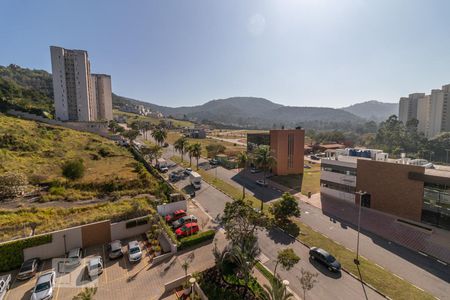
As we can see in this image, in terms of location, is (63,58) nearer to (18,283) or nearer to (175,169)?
(175,169)

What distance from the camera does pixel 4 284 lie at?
17.3 meters

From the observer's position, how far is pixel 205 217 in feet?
103

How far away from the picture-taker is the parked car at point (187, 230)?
83.6ft

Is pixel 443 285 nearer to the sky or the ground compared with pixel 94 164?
nearer to the ground

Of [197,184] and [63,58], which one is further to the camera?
[63,58]

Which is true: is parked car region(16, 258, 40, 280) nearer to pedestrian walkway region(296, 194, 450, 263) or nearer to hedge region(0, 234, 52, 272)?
hedge region(0, 234, 52, 272)

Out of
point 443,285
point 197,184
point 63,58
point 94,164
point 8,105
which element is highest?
point 63,58

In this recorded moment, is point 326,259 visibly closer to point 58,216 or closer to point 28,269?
point 28,269

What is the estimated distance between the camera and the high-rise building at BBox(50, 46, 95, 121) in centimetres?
9875

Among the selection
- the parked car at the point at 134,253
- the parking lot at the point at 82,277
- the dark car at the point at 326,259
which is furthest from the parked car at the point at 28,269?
the dark car at the point at 326,259

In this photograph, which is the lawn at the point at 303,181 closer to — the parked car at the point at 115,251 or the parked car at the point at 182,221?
the parked car at the point at 182,221

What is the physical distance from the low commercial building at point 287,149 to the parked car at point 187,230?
34.5 meters

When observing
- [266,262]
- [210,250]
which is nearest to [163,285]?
[210,250]

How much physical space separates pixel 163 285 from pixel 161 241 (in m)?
6.94
